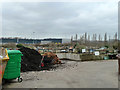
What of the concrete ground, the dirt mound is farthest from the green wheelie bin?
the dirt mound

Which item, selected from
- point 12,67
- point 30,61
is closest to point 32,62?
point 30,61

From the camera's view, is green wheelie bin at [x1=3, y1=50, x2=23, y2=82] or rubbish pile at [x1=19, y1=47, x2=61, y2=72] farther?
rubbish pile at [x1=19, y1=47, x2=61, y2=72]

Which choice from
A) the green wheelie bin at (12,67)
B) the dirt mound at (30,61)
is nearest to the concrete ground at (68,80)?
the green wheelie bin at (12,67)

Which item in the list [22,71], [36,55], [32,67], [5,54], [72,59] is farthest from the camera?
[72,59]

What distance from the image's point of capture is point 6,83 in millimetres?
5730

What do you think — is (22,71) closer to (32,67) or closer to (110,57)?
(32,67)

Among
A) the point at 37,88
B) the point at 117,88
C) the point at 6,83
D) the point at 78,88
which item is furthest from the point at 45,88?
the point at 117,88

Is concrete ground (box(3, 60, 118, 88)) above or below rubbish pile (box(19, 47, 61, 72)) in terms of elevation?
below

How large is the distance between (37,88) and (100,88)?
255 cm

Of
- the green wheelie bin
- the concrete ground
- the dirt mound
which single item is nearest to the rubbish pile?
the dirt mound

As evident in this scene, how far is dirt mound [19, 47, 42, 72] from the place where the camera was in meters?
9.07

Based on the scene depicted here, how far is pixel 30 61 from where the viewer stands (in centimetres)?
994

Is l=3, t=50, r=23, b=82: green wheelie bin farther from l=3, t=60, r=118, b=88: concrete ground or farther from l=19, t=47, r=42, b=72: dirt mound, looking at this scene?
l=19, t=47, r=42, b=72: dirt mound

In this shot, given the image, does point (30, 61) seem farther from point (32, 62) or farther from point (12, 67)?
point (12, 67)
